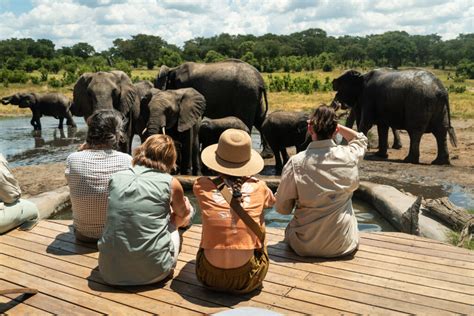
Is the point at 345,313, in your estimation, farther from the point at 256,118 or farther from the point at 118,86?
the point at 256,118

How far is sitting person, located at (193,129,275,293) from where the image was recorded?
138 inches

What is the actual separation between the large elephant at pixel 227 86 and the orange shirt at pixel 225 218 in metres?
10.6

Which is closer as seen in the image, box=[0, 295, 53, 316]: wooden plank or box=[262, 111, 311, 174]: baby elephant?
box=[0, 295, 53, 316]: wooden plank

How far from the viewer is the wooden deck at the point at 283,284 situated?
3.57 meters

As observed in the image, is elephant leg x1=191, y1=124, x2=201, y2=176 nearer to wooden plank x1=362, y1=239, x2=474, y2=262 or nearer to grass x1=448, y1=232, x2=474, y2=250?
grass x1=448, y1=232, x2=474, y2=250

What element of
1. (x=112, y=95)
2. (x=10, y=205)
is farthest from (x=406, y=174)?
(x=10, y=205)

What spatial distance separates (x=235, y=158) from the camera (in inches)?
143

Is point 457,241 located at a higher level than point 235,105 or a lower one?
lower

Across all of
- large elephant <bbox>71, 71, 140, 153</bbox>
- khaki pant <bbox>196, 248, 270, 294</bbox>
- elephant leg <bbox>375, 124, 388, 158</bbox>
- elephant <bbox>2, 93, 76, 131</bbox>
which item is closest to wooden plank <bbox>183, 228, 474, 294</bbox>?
khaki pant <bbox>196, 248, 270, 294</bbox>

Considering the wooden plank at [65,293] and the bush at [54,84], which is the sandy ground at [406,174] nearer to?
the wooden plank at [65,293]

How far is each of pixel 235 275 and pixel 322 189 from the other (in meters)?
1.09

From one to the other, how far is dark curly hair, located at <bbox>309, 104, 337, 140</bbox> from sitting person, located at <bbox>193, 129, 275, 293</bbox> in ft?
2.33

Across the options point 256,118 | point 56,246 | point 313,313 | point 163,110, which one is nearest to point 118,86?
point 163,110

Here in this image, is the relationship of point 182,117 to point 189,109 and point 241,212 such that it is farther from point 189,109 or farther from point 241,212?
point 241,212
